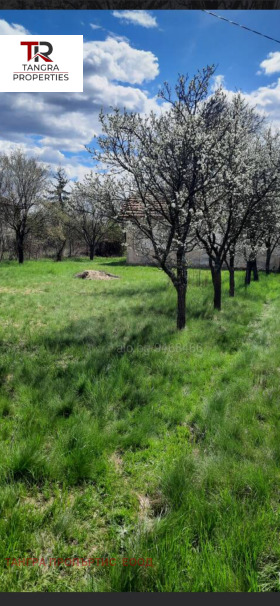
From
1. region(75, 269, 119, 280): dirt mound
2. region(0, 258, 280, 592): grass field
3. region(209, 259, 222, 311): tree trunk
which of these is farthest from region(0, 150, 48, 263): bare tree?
region(0, 258, 280, 592): grass field

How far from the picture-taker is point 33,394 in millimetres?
4656

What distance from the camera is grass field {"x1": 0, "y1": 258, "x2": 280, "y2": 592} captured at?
2.21m

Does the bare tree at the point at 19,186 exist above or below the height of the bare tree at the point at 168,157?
above

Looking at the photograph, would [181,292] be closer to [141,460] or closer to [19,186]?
[141,460]

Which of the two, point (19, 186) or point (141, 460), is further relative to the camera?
point (19, 186)

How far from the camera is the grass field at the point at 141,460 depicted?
2.21 meters

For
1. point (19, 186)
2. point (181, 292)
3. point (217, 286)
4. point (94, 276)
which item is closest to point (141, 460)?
point (181, 292)

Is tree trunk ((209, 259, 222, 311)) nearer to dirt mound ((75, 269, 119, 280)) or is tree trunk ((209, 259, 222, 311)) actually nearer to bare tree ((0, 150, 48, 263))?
dirt mound ((75, 269, 119, 280))

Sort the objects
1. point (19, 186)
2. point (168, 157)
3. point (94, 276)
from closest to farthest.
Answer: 1. point (168, 157)
2. point (94, 276)
3. point (19, 186)

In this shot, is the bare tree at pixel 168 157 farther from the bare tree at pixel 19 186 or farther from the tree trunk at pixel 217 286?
the bare tree at pixel 19 186

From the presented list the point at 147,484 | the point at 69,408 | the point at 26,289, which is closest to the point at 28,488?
the point at 147,484

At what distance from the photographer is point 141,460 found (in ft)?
11.6

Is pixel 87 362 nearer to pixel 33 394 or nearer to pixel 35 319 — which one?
→ pixel 33 394

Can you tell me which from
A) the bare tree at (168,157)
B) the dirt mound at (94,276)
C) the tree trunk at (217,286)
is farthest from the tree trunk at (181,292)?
the dirt mound at (94,276)
